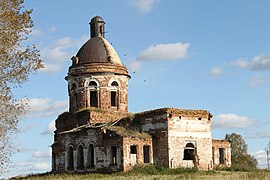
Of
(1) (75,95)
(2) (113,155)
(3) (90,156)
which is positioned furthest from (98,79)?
(2) (113,155)

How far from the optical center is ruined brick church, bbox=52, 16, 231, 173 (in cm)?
2892

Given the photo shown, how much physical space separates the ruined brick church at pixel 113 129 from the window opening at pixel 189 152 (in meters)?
0.06

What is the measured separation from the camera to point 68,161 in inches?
1294

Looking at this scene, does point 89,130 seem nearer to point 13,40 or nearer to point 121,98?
point 121,98

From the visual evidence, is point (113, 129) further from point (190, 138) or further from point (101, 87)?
point (101, 87)

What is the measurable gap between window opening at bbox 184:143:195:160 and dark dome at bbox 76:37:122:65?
8608 millimetres

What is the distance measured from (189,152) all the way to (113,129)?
4.91 metres

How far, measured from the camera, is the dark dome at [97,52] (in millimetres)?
34875

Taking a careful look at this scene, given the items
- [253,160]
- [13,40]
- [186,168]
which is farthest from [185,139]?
[253,160]

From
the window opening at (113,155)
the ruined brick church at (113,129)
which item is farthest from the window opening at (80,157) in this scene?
the window opening at (113,155)

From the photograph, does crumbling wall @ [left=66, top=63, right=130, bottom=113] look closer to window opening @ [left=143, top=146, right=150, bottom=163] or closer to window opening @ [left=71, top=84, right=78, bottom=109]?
window opening @ [left=71, top=84, right=78, bottom=109]

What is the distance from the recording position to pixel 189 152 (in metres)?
30.3

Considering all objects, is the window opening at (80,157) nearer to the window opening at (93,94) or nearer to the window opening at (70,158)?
the window opening at (70,158)

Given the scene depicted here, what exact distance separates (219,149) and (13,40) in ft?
69.3
